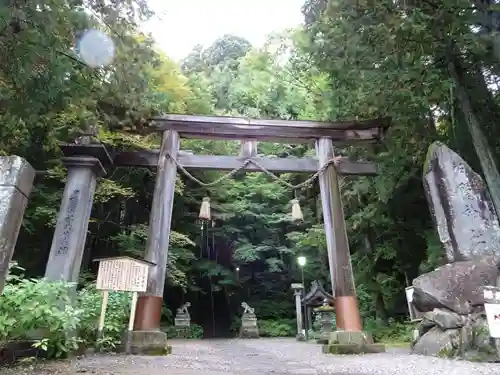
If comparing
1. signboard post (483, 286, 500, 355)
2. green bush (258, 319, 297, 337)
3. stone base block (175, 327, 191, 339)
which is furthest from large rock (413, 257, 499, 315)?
green bush (258, 319, 297, 337)

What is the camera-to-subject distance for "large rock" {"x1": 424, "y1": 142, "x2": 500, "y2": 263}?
273 inches

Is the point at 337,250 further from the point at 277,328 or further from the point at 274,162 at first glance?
the point at 277,328

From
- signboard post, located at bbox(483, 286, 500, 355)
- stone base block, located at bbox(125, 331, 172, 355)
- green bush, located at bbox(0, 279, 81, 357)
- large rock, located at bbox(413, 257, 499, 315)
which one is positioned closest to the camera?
green bush, located at bbox(0, 279, 81, 357)

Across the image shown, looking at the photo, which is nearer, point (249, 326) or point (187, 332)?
point (187, 332)

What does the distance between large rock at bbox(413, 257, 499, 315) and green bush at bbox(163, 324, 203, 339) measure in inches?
458

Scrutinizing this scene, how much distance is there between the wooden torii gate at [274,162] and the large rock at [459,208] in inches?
59.1

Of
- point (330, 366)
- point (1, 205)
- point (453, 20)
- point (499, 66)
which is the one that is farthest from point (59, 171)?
point (499, 66)

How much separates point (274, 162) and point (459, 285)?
437 cm

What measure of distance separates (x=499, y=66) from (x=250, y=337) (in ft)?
44.6

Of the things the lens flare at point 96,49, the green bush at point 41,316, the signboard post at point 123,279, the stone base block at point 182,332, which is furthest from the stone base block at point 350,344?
the stone base block at point 182,332

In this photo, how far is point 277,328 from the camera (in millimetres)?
18234

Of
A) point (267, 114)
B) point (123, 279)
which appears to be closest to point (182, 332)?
point (267, 114)

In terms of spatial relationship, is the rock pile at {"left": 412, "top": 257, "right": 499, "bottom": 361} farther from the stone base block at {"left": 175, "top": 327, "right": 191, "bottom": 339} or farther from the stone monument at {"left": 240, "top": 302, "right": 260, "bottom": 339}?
the stone base block at {"left": 175, "top": 327, "right": 191, "bottom": 339}

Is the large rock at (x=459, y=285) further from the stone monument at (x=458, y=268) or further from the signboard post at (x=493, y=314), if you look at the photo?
the signboard post at (x=493, y=314)
